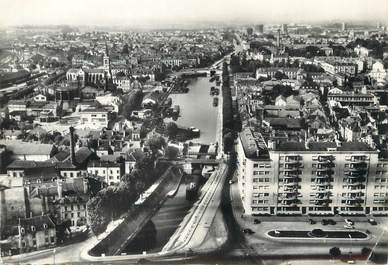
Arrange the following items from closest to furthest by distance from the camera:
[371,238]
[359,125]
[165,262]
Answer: [165,262]
[371,238]
[359,125]

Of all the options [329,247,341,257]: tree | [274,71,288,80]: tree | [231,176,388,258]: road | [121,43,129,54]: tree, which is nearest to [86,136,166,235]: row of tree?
[231,176,388,258]: road

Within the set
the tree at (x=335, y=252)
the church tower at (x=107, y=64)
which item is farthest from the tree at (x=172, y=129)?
the tree at (x=335, y=252)

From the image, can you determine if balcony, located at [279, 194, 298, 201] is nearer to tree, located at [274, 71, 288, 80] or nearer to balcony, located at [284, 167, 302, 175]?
balcony, located at [284, 167, 302, 175]

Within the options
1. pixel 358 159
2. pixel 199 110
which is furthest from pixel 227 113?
pixel 358 159

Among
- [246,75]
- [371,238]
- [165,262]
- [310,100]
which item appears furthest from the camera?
[246,75]

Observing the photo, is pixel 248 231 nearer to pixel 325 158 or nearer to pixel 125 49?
pixel 325 158

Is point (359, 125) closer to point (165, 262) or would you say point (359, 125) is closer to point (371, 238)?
point (371, 238)

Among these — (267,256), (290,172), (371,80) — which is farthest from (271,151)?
(371,80)
